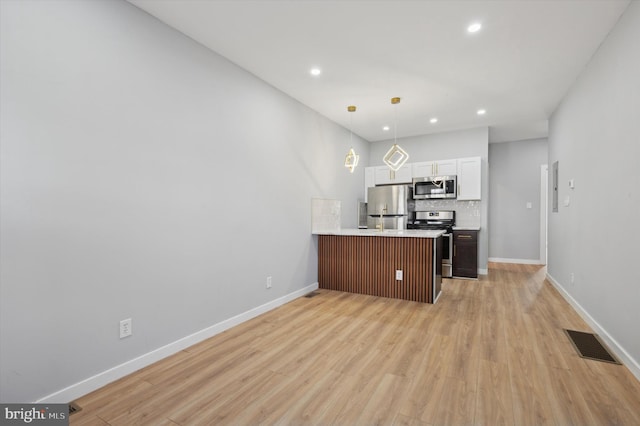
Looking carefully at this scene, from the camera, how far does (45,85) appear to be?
6.00 ft

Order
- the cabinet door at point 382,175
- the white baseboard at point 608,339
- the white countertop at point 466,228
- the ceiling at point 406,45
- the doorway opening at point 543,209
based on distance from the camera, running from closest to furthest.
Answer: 1. the white baseboard at point 608,339
2. the ceiling at point 406,45
3. the white countertop at point 466,228
4. the cabinet door at point 382,175
5. the doorway opening at point 543,209

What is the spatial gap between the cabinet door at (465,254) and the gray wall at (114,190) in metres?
3.74

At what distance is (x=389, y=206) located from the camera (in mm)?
5738

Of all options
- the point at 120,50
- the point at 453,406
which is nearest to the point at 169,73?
the point at 120,50

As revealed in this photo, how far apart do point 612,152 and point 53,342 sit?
4.41 m

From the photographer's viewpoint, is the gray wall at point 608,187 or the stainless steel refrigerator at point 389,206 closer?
the gray wall at point 608,187

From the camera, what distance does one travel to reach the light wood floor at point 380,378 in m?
Result: 1.72

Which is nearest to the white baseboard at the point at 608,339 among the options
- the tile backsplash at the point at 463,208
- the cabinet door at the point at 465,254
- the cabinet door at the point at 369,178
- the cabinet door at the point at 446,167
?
the cabinet door at the point at 465,254

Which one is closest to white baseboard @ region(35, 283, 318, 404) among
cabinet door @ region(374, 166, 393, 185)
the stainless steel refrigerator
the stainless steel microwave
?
the stainless steel refrigerator

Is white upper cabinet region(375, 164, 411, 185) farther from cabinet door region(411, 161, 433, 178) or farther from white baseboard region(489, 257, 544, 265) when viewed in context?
white baseboard region(489, 257, 544, 265)

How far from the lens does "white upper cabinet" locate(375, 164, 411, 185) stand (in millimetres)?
5984

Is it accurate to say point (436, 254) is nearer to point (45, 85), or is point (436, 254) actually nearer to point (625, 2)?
point (625, 2)

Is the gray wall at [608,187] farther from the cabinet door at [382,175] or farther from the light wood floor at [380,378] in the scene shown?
the cabinet door at [382,175]

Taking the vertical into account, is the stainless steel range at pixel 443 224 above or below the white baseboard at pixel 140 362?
above
